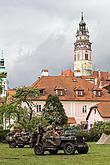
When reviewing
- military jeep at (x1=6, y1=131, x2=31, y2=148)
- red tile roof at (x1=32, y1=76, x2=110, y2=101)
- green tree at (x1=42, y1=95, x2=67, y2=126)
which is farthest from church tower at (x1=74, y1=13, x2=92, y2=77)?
military jeep at (x1=6, y1=131, x2=31, y2=148)

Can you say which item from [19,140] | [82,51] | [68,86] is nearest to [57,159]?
[19,140]

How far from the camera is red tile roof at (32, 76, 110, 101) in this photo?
286ft

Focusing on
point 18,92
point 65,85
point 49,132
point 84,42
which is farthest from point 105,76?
point 49,132

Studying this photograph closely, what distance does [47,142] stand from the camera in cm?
2752

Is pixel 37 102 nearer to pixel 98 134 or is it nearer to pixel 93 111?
pixel 93 111

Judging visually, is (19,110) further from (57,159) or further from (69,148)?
(57,159)

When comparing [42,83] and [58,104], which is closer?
[58,104]

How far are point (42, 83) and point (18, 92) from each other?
2458cm

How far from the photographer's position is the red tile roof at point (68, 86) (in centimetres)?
8719

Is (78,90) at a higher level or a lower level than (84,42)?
lower

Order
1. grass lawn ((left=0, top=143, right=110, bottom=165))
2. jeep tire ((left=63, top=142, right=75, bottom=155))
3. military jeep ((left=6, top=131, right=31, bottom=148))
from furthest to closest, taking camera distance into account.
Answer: military jeep ((left=6, top=131, right=31, bottom=148)) → jeep tire ((left=63, top=142, right=75, bottom=155)) → grass lawn ((left=0, top=143, right=110, bottom=165))

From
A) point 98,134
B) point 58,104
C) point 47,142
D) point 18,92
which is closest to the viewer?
point 47,142

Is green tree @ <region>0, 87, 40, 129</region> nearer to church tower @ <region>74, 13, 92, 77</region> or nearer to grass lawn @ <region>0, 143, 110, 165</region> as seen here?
grass lawn @ <region>0, 143, 110, 165</region>

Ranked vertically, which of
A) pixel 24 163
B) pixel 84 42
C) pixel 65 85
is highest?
pixel 84 42
